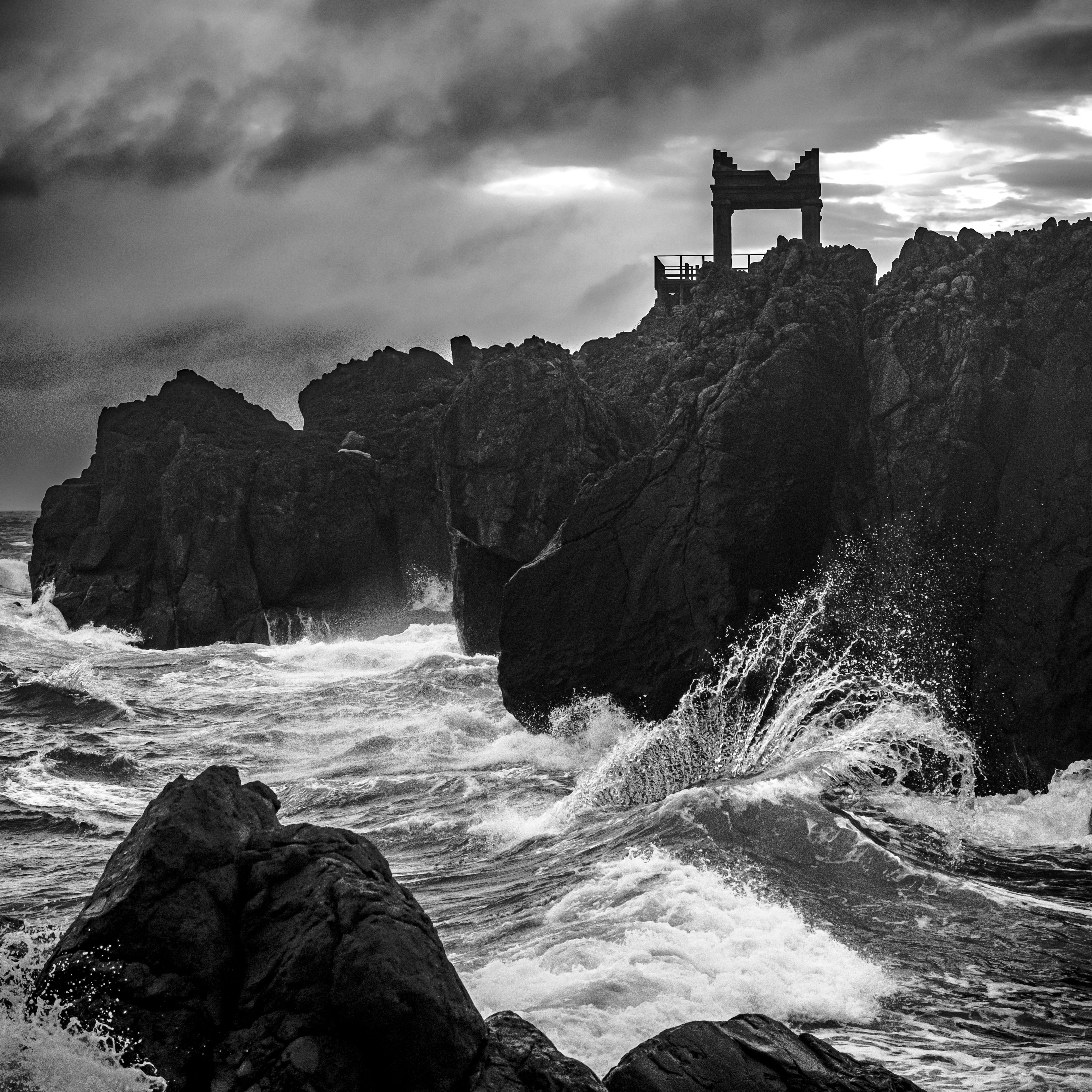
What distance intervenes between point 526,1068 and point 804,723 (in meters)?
11.6

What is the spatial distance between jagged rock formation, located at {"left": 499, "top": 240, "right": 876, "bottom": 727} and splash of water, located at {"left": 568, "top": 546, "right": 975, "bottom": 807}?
60 cm

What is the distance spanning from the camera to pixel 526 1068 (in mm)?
6859

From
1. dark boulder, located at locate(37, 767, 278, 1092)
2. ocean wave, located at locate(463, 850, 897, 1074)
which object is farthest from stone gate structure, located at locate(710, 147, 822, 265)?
dark boulder, located at locate(37, 767, 278, 1092)

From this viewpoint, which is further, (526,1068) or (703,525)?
(703,525)

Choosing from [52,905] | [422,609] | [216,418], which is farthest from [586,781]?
[216,418]

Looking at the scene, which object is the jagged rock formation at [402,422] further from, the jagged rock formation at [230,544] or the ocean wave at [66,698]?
the ocean wave at [66,698]

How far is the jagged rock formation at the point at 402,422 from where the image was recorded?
3803 centimetres

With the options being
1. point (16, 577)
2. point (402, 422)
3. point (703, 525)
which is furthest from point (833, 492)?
point (16, 577)

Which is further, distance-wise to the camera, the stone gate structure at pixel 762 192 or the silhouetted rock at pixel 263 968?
the stone gate structure at pixel 762 192

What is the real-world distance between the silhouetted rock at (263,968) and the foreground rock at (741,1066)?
2.86 feet

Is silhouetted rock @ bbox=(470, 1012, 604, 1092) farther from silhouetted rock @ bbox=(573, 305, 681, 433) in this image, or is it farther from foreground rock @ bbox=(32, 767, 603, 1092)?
silhouetted rock @ bbox=(573, 305, 681, 433)

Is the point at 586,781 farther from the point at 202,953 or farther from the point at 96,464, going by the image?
the point at 96,464

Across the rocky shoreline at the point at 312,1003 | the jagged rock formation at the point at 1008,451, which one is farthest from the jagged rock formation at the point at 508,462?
the rocky shoreline at the point at 312,1003

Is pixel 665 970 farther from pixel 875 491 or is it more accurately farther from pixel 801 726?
pixel 875 491
